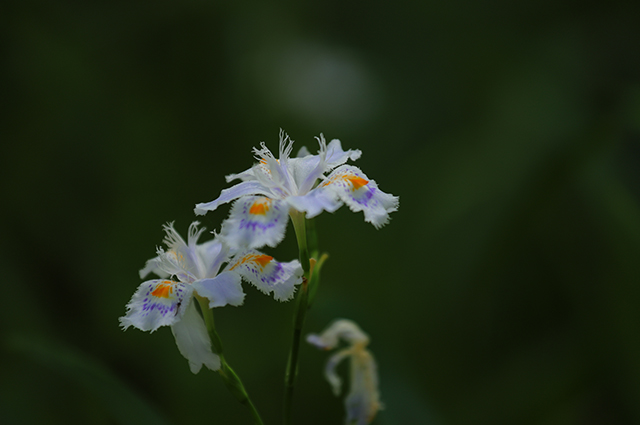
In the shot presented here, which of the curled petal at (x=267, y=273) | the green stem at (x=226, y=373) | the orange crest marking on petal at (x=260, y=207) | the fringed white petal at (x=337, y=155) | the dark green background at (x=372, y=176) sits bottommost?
the green stem at (x=226, y=373)

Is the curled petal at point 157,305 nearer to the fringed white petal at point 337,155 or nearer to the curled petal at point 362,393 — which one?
the fringed white petal at point 337,155

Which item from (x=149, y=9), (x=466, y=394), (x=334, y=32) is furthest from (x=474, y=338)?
(x=149, y=9)

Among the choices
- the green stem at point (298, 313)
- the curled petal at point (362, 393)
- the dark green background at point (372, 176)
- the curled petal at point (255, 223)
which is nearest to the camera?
the curled petal at point (255, 223)

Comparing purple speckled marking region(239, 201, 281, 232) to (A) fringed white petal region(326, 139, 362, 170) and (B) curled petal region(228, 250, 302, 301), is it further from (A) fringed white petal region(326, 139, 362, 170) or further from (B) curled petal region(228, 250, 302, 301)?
(A) fringed white petal region(326, 139, 362, 170)

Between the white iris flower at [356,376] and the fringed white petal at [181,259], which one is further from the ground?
the fringed white petal at [181,259]

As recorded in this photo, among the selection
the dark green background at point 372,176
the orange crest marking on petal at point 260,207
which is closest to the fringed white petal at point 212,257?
the orange crest marking on petal at point 260,207

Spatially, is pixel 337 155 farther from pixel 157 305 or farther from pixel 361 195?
pixel 157 305

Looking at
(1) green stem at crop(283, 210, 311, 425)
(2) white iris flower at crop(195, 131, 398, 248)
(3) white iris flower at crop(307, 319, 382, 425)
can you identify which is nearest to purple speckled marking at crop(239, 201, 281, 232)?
(2) white iris flower at crop(195, 131, 398, 248)
